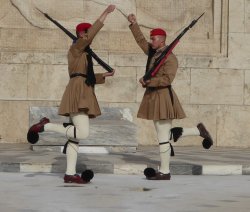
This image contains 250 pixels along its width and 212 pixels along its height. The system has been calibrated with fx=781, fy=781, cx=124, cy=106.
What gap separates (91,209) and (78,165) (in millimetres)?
3317

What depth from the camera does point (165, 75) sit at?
905 cm

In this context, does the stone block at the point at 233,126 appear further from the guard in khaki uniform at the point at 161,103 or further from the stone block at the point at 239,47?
the guard in khaki uniform at the point at 161,103

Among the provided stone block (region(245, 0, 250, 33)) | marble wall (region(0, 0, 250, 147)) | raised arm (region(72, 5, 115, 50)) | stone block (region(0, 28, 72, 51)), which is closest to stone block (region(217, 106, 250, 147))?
marble wall (region(0, 0, 250, 147))

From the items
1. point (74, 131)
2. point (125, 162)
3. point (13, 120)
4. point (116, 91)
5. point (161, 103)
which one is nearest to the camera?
point (74, 131)

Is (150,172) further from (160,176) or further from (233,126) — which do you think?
(233,126)

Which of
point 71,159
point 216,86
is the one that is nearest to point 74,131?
point 71,159

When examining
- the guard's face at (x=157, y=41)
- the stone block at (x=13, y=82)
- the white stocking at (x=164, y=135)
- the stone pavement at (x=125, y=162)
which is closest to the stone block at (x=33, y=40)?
the stone block at (x=13, y=82)

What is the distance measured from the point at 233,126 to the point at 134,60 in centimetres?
Result: 225

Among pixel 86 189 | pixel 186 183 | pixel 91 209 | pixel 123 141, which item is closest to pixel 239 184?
pixel 186 183

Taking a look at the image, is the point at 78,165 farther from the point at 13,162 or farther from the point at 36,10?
the point at 36,10

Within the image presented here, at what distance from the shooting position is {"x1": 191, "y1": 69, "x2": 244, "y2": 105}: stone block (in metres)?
14.8

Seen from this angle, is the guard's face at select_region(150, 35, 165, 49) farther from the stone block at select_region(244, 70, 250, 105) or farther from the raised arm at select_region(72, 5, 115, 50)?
the stone block at select_region(244, 70, 250, 105)

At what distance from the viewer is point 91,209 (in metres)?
6.61

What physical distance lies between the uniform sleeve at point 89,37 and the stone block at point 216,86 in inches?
253
